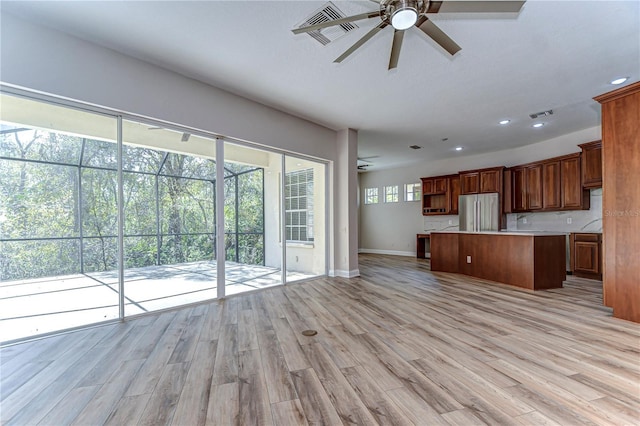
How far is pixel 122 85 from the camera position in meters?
3.02

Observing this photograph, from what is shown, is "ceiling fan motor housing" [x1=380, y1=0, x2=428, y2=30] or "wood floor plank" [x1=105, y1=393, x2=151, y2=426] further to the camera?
"ceiling fan motor housing" [x1=380, y1=0, x2=428, y2=30]

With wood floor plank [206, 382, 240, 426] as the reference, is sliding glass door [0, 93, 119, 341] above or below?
above

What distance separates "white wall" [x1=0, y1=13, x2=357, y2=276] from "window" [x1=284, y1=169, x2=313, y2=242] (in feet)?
2.83

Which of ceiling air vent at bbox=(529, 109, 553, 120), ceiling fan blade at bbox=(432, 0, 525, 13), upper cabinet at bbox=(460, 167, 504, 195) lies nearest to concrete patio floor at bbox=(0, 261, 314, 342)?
ceiling fan blade at bbox=(432, 0, 525, 13)

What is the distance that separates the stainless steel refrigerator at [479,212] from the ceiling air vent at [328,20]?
236 inches

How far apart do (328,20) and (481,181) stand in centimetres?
620

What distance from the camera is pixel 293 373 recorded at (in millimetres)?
2045

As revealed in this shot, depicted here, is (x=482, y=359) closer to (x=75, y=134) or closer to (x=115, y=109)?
(x=115, y=109)

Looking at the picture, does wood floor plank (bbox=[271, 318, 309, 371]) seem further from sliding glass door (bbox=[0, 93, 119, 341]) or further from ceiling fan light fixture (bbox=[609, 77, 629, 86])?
ceiling fan light fixture (bbox=[609, 77, 629, 86])

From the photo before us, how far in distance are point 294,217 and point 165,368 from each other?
366 centimetres

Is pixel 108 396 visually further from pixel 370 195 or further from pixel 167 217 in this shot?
pixel 370 195

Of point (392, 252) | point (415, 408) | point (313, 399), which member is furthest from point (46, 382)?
point (392, 252)

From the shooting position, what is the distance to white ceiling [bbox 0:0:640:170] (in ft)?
7.88

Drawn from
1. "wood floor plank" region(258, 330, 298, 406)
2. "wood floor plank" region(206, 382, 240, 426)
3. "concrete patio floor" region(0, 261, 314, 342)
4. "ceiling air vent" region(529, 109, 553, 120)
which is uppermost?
"ceiling air vent" region(529, 109, 553, 120)
